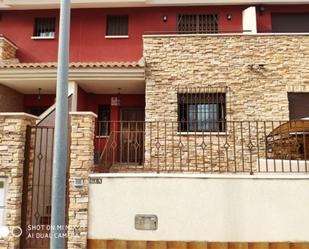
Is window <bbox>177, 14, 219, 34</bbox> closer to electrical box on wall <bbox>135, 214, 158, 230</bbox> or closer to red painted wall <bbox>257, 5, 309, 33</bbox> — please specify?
red painted wall <bbox>257, 5, 309, 33</bbox>

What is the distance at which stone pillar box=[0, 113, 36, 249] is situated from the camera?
6328mm

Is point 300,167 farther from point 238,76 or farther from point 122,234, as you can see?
point 238,76

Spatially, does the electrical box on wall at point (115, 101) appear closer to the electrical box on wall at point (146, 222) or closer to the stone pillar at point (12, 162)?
the stone pillar at point (12, 162)

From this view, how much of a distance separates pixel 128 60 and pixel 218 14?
14.2 feet

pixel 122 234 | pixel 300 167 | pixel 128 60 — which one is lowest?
pixel 122 234

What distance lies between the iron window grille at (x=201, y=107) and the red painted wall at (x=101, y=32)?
3.56 m

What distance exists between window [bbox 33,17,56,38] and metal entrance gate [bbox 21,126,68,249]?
8.67 m

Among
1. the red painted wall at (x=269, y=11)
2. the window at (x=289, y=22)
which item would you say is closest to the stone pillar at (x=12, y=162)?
the red painted wall at (x=269, y=11)

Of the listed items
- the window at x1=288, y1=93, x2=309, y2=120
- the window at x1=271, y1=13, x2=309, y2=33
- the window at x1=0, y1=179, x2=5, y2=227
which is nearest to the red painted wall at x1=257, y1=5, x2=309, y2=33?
the window at x1=271, y1=13, x2=309, y2=33

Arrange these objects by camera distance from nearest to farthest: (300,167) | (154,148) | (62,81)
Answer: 1. (62,81)
2. (300,167)
3. (154,148)

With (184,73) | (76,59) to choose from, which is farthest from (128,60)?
(184,73)

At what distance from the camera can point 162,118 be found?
11.0 m

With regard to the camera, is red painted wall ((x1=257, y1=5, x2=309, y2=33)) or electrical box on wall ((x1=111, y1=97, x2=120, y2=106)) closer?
electrical box on wall ((x1=111, y1=97, x2=120, y2=106))

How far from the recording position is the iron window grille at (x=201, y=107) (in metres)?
11.2
